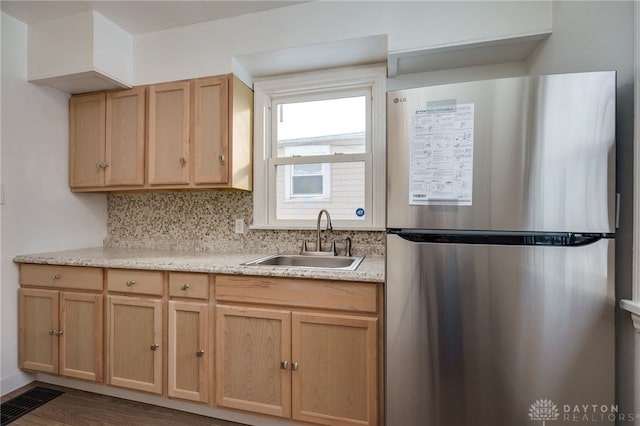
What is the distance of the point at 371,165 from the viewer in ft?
6.91

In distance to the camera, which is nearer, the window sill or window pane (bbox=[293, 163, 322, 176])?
the window sill

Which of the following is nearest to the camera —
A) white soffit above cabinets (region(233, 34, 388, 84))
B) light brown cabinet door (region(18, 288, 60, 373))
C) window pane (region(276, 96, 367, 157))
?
white soffit above cabinets (region(233, 34, 388, 84))

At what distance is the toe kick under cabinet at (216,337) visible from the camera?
146 cm

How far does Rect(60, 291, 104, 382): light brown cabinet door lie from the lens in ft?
6.10

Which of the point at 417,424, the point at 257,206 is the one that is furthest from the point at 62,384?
the point at 417,424

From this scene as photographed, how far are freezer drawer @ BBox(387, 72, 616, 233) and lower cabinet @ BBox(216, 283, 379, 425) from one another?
648 mm

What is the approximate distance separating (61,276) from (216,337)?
1.16m

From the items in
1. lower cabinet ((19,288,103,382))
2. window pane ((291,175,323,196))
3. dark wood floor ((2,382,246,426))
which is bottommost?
dark wood floor ((2,382,246,426))

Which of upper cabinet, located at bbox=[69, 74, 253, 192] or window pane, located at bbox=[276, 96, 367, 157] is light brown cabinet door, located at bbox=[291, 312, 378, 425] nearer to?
upper cabinet, located at bbox=[69, 74, 253, 192]

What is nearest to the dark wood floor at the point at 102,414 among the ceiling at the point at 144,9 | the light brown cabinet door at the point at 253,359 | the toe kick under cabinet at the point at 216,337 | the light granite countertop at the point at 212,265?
the toe kick under cabinet at the point at 216,337

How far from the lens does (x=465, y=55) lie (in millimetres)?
1748

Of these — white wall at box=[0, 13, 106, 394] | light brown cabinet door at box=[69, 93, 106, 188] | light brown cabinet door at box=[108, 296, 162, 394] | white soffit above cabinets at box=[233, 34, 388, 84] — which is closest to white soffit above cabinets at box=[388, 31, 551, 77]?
white soffit above cabinets at box=[233, 34, 388, 84]

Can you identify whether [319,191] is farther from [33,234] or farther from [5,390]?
[5,390]

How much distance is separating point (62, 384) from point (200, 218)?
142 centimetres
